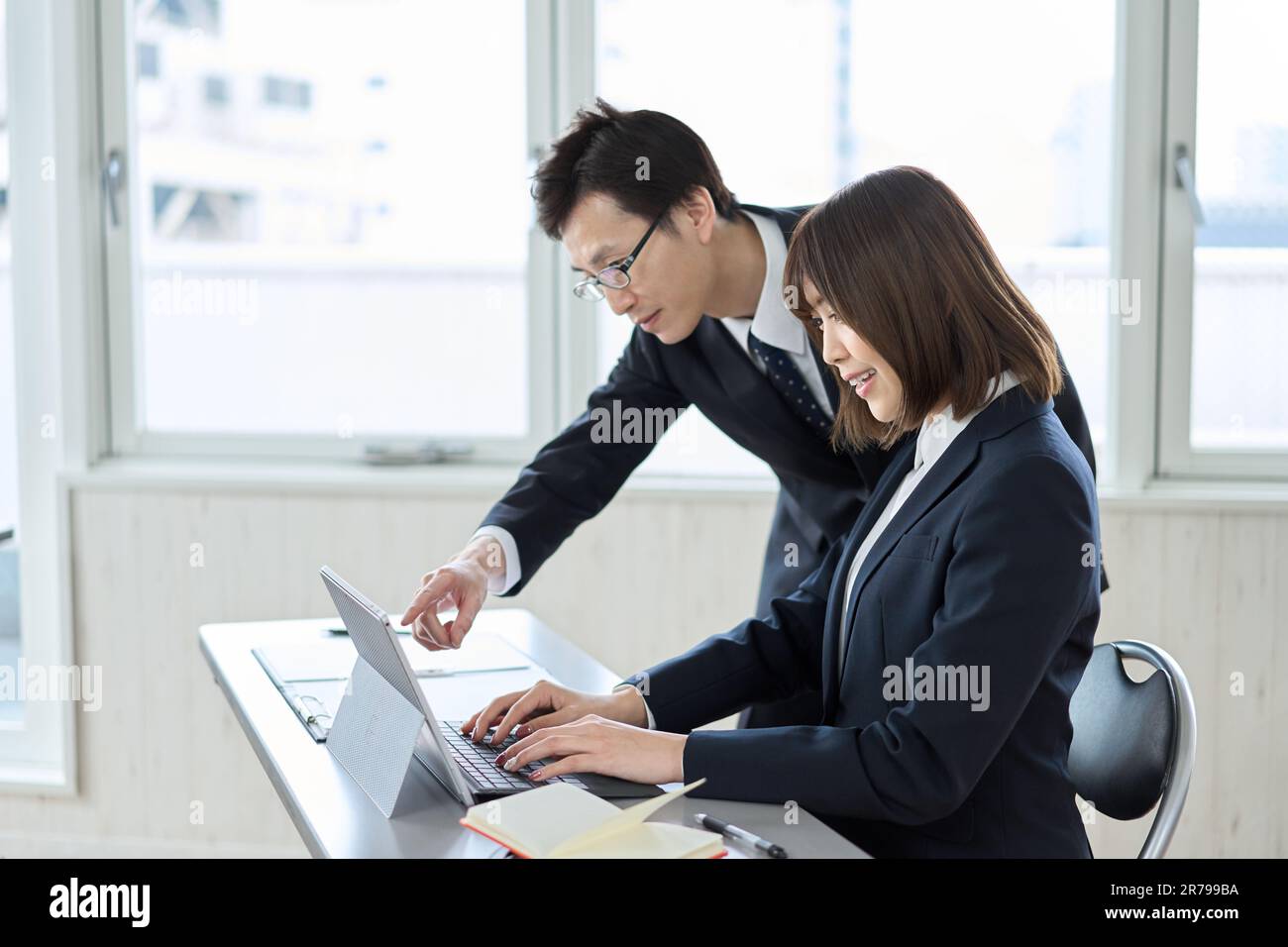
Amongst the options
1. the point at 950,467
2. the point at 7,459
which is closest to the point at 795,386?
the point at 950,467

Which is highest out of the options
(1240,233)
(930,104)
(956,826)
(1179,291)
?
(930,104)

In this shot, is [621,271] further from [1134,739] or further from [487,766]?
[1134,739]

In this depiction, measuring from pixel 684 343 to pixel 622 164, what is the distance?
0.33 m

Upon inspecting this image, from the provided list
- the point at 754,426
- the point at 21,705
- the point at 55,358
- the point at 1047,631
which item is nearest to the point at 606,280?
the point at 754,426

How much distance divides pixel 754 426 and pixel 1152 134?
1.32 m

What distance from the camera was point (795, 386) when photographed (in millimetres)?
1765

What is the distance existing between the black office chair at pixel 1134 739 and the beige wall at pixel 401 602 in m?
1.09

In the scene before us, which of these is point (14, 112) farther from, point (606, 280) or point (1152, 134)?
point (1152, 134)

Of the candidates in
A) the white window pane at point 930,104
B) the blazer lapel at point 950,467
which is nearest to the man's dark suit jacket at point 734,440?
the blazer lapel at point 950,467

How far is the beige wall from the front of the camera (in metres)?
2.57

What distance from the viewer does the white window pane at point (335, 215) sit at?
9.49 ft

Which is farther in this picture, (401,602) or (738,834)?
(401,602)

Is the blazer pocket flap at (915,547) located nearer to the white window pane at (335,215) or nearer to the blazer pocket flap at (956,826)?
the blazer pocket flap at (956,826)

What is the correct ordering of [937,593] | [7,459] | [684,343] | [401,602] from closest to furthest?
[937,593]
[684,343]
[401,602]
[7,459]
